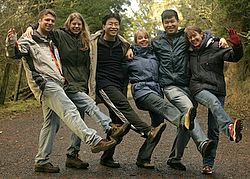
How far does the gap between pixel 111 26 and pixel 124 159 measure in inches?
101

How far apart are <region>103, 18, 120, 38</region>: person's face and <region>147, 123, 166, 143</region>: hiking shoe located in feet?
5.36

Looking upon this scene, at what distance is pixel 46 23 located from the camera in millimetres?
6391

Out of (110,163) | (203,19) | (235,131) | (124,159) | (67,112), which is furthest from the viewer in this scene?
(203,19)

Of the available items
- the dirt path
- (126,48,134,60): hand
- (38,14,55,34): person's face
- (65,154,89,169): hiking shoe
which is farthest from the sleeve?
(65,154,89,169): hiking shoe

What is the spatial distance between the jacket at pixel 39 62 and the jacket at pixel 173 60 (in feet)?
5.18

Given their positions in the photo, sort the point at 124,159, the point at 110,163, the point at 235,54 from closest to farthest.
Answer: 1. the point at 235,54
2. the point at 110,163
3. the point at 124,159

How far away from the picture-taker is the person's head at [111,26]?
21.9ft

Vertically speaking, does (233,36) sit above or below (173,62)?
above

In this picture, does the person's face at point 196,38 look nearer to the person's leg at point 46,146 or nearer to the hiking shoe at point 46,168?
the person's leg at point 46,146

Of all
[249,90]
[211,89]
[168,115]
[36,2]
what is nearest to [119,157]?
[168,115]

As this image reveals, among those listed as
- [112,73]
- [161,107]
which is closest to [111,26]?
[112,73]

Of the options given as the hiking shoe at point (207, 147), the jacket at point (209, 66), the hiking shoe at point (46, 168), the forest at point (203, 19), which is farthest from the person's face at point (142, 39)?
the forest at point (203, 19)

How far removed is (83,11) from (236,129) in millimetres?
20686

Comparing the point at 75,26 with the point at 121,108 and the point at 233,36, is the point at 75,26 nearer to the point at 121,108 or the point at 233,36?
the point at 121,108
